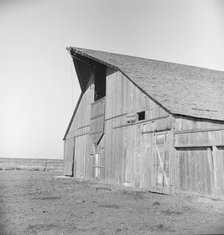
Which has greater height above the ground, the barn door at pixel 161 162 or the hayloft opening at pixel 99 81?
the hayloft opening at pixel 99 81

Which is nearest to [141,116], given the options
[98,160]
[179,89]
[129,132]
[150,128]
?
[129,132]

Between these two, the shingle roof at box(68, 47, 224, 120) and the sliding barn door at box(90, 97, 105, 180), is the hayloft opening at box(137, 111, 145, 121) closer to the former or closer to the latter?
the shingle roof at box(68, 47, 224, 120)

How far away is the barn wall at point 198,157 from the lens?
9.09m

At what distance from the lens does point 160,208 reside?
8.00 meters

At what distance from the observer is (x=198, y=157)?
980 centimetres

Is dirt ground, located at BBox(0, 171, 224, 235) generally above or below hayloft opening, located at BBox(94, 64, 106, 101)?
below

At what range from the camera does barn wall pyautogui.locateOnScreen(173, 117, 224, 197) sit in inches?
358

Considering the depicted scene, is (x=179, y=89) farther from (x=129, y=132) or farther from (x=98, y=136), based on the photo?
(x=98, y=136)

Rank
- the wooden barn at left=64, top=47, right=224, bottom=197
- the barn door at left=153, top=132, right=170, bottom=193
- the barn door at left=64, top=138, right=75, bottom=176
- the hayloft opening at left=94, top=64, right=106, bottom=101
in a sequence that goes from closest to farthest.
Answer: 1. the wooden barn at left=64, top=47, right=224, bottom=197
2. the barn door at left=153, top=132, right=170, bottom=193
3. the hayloft opening at left=94, top=64, right=106, bottom=101
4. the barn door at left=64, top=138, right=75, bottom=176

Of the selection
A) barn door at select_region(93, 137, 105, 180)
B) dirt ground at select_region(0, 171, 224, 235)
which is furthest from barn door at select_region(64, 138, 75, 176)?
dirt ground at select_region(0, 171, 224, 235)

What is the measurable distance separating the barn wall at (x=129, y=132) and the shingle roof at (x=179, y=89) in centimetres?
40

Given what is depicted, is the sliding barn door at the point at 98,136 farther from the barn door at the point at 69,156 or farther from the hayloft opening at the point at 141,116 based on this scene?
the barn door at the point at 69,156

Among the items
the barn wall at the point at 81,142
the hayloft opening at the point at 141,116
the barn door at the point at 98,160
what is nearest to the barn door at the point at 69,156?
the barn wall at the point at 81,142

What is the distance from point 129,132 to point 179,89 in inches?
123
